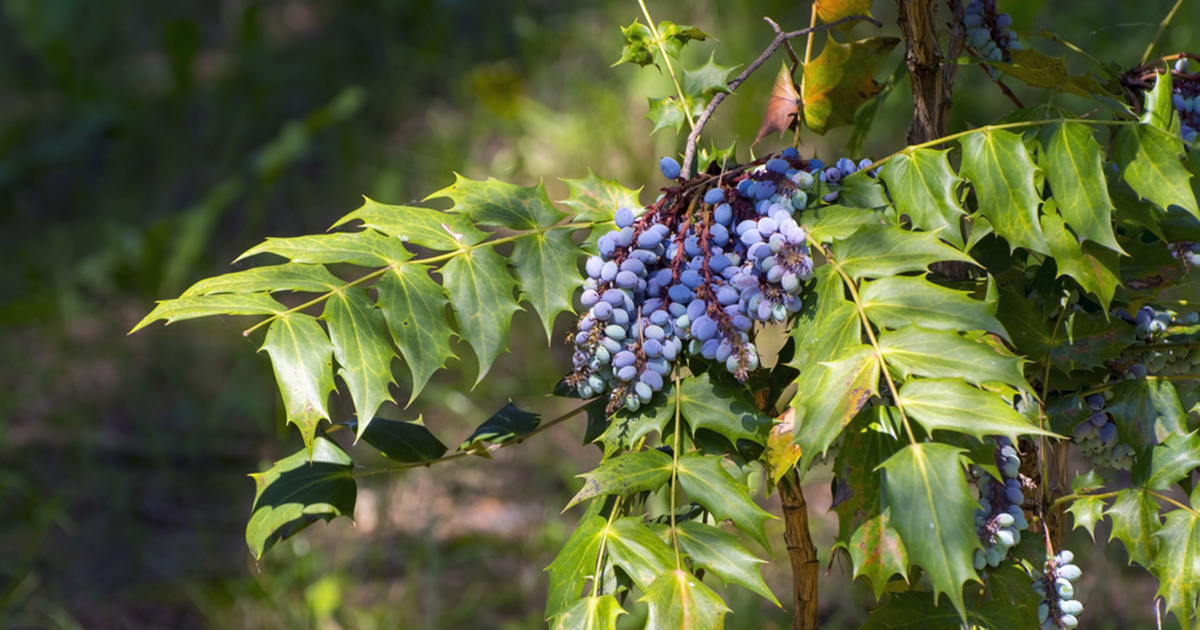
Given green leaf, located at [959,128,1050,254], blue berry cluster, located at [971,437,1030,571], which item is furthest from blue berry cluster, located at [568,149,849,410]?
blue berry cluster, located at [971,437,1030,571]

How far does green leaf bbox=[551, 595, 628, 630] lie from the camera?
0.70 metres

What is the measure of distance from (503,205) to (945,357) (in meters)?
0.45

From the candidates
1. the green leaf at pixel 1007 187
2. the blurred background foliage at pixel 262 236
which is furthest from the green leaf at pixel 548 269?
the blurred background foliage at pixel 262 236

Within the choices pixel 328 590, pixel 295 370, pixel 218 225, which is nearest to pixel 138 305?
pixel 218 225

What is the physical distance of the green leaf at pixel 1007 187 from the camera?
740 mm

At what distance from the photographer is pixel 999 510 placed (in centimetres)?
79

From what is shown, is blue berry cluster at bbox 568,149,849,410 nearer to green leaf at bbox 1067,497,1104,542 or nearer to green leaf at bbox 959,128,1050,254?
green leaf at bbox 959,128,1050,254

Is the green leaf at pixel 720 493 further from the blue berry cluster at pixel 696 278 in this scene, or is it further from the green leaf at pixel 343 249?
the green leaf at pixel 343 249

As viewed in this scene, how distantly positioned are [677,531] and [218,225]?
338cm

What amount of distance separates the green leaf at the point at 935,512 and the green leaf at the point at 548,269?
342 millimetres

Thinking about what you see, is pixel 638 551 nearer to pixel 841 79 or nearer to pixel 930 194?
pixel 930 194

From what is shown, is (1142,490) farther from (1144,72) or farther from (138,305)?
(138,305)

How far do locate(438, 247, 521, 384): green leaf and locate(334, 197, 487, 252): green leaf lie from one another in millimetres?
19

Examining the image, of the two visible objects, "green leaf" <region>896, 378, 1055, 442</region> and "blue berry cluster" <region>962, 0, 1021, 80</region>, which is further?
"blue berry cluster" <region>962, 0, 1021, 80</region>
